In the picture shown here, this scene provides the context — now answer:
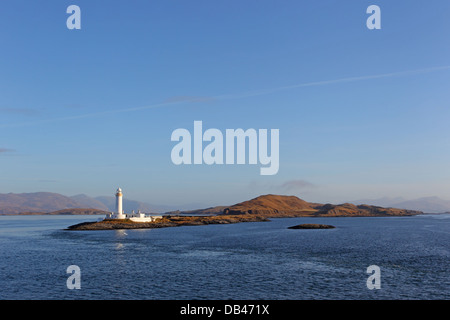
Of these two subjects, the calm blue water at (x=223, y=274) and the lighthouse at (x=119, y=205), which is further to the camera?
the lighthouse at (x=119, y=205)

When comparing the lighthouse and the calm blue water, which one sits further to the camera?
the lighthouse

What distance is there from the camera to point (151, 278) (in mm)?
45750

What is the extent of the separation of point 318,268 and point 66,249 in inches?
2094

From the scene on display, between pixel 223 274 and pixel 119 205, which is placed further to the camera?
pixel 119 205

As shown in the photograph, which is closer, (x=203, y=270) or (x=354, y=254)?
(x=203, y=270)

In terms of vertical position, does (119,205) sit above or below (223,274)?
above

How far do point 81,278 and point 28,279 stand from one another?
6502mm
